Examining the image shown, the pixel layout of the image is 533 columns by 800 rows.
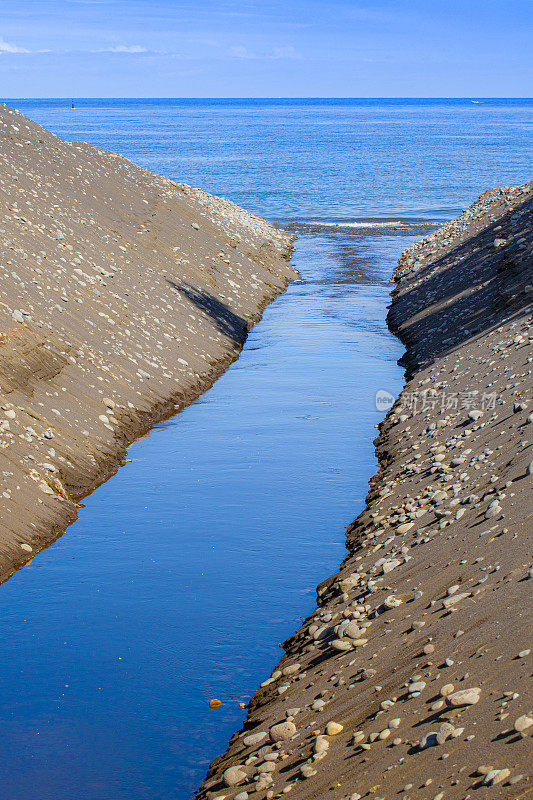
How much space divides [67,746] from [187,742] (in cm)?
116

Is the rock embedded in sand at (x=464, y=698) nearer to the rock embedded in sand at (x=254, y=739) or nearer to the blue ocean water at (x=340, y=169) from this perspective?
the rock embedded in sand at (x=254, y=739)

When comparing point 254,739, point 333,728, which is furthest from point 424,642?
point 254,739

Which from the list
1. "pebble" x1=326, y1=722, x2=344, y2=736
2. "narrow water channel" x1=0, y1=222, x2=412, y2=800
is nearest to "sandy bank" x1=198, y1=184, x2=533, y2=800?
"pebble" x1=326, y1=722, x2=344, y2=736

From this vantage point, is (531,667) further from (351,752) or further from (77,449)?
(77,449)

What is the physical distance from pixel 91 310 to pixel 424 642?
14.2m

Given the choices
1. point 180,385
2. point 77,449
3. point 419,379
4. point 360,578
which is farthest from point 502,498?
point 180,385

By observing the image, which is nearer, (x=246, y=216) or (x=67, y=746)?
(x=67, y=746)

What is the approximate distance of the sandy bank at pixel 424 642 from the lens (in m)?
6.21

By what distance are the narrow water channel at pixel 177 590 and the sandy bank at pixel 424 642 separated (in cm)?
49

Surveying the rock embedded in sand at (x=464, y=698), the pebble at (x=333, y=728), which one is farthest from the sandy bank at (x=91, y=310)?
the rock embedded in sand at (x=464, y=698)

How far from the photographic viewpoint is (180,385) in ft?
65.5

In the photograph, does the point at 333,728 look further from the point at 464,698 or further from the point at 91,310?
the point at 91,310

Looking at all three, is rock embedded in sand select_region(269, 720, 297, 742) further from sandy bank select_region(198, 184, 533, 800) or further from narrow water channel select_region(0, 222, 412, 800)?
narrow water channel select_region(0, 222, 412, 800)

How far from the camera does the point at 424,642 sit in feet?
25.8
